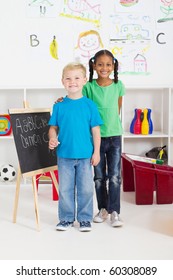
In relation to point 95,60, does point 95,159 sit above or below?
below

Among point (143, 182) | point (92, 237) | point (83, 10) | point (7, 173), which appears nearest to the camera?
point (92, 237)

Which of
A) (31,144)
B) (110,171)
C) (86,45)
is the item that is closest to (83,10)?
(86,45)

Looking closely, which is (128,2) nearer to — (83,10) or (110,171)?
(83,10)

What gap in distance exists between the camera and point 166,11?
171 inches

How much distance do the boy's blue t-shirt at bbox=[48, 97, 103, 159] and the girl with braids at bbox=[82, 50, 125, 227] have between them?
120mm

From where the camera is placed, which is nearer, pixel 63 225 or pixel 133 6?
pixel 63 225

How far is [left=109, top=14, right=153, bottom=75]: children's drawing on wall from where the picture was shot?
14.2 ft

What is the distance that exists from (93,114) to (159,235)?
2.79ft

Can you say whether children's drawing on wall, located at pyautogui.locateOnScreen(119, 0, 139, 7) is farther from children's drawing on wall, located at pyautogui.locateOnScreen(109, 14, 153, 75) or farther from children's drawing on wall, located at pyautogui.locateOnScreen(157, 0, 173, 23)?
children's drawing on wall, located at pyautogui.locateOnScreen(157, 0, 173, 23)

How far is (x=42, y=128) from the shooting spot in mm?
3148

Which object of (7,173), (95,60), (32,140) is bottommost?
(7,173)

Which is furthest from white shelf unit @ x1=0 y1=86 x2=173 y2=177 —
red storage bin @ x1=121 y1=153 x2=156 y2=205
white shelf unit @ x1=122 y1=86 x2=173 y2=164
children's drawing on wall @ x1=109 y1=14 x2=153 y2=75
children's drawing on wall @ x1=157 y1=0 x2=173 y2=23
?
red storage bin @ x1=121 y1=153 x2=156 y2=205

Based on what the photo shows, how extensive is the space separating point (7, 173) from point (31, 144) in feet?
4.12
